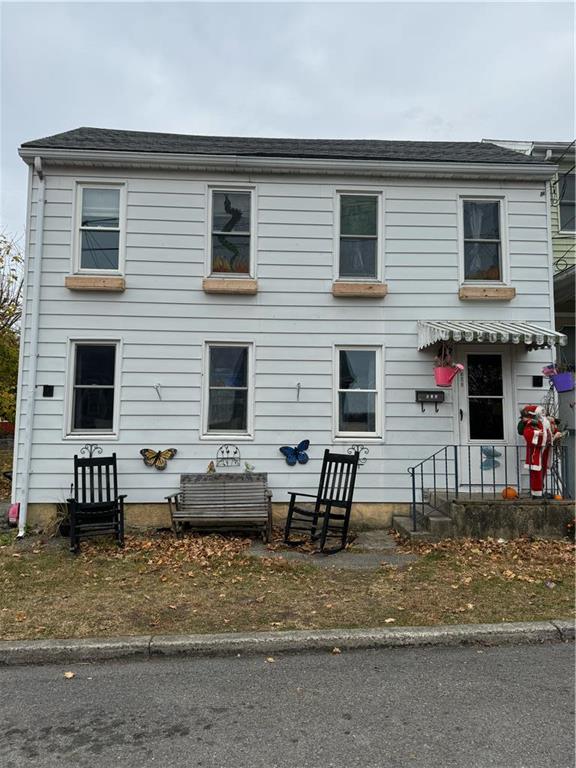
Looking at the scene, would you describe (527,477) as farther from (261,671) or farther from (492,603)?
(261,671)

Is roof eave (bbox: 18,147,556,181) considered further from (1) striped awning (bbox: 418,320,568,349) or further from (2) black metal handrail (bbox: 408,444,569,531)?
(2) black metal handrail (bbox: 408,444,569,531)

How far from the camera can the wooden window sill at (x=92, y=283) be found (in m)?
7.79

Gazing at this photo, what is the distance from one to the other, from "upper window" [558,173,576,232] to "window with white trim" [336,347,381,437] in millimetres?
5988

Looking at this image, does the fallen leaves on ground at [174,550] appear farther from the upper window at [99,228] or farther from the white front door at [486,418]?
the upper window at [99,228]

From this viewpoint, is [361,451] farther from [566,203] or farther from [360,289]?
[566,203]

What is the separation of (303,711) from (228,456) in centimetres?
498

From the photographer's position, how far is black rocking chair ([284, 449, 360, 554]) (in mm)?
6762

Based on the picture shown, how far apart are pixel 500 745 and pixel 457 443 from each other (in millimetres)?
5607

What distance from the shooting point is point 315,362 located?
8062mm

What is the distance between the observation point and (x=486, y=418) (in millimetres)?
8141

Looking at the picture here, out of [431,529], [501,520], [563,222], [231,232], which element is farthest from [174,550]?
[563,222]

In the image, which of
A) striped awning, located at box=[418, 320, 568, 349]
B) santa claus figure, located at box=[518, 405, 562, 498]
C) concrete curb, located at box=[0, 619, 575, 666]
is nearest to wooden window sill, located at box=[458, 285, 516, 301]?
striped awning, located at box=[418, 320, 568, 349]

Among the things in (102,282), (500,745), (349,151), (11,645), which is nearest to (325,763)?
(500,745)

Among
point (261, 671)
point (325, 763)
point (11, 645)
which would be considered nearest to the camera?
point (325, 763)
